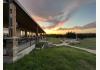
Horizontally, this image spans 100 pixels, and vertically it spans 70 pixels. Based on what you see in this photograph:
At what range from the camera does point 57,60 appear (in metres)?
2.09

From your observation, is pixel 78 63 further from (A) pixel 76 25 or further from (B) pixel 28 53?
(B) pixel 28 53

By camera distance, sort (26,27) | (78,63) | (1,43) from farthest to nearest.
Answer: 1. (26,27)
2. (1,43)
3. (78,63)

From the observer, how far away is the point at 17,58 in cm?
219

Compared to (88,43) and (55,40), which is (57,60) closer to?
(55,40)

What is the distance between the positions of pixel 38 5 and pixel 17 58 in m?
0.65

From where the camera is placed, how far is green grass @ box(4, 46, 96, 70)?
200 cm

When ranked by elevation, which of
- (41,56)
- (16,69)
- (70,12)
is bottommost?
(16,69)

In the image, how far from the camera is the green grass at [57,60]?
2.00 m

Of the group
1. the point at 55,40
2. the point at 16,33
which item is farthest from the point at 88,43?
the point at 16,33

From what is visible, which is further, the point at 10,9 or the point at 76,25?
the point at 10,9

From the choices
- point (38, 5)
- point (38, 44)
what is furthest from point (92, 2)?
point (38, 44)

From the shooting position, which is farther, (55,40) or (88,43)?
(55,40)

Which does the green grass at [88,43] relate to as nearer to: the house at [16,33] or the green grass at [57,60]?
the green grass at [57,60]

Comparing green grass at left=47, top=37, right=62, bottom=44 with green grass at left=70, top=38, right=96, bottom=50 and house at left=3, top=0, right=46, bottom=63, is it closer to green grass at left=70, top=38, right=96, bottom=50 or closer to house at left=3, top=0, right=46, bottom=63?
house at left=3, top=0, right=46, bottom=63
